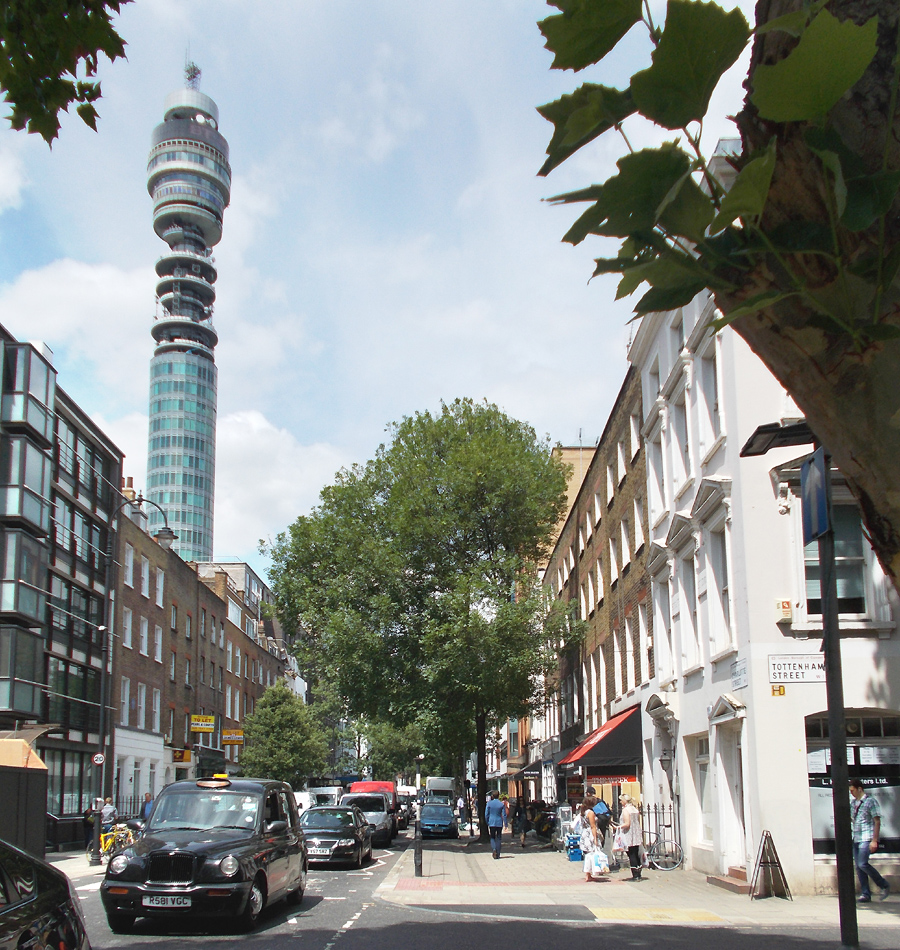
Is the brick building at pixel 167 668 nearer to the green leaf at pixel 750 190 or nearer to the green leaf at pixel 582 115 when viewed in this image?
the green leaf at pixel 582 115

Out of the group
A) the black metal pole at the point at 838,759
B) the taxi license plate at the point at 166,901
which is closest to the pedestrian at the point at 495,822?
the taxi license plate at the point at 166,901

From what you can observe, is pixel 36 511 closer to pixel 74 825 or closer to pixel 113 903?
pixel 74 825

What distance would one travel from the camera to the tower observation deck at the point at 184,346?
154250 mm

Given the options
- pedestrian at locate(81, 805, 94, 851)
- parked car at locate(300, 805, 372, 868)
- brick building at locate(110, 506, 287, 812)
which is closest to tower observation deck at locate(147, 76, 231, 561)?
brick building at locate(110, 506, 287, 812)

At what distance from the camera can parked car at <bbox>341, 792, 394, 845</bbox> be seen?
3381 cm

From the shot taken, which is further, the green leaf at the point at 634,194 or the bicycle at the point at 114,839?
the bicycle at the point at 114,839

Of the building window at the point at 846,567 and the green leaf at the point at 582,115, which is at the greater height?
the building window at the point at 846,567

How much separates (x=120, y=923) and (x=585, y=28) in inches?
473

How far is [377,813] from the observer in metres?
35.6

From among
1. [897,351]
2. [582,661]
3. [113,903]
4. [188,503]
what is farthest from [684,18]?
[188,503]

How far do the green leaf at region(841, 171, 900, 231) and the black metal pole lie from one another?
4.48m

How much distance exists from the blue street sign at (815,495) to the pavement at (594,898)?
572 centimetres

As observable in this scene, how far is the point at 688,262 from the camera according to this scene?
2.72 metres

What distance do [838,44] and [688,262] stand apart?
66 cm
